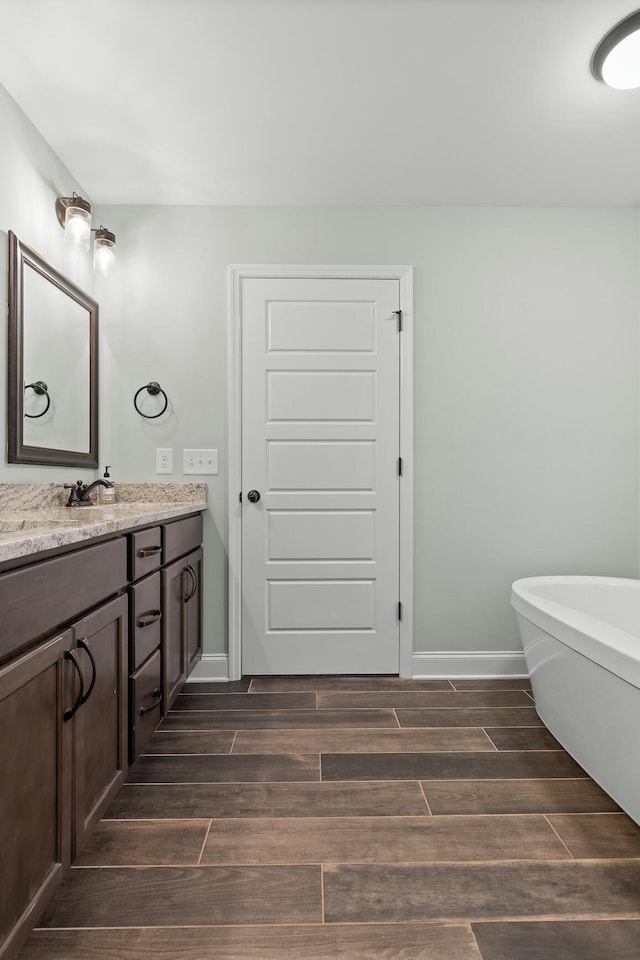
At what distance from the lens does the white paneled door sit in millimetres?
2795

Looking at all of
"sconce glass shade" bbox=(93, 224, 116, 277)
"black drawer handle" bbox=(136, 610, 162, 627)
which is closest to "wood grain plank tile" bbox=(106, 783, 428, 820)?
"black drawer handle" bbox=(136, 610, 162, 627)

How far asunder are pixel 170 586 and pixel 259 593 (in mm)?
727

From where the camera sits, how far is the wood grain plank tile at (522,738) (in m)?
2.10

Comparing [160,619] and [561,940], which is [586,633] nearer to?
[561,940]

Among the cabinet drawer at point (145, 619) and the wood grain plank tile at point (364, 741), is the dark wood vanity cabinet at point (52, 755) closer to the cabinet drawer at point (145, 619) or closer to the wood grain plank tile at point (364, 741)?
the cabinet drawer at point (145, 619)

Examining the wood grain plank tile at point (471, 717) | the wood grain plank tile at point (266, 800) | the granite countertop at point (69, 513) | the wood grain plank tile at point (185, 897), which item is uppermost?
the granite countertop at point (69, 513)

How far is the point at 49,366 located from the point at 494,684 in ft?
8.28

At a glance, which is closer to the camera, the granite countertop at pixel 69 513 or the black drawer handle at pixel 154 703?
the granite countertop at pixel 69 513

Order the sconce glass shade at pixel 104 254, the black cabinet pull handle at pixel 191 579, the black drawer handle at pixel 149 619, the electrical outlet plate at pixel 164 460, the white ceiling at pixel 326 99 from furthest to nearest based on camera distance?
1. the electrical outlet plate at pixel 164 460
2. the sconce glass shade at pixel 104 254
3. the black cabinet pull handle at pixel 191 579
4. the black drawer handle at pixel 149 619
5. the white ceiling at pixel 326 99

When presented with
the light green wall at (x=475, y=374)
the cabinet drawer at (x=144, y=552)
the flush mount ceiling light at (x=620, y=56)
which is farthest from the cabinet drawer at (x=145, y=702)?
the flush mount ceiling light at (x=620, y=56)

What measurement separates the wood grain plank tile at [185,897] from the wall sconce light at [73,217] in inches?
89.2

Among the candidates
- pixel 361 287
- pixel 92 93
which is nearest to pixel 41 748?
pixel 92 93

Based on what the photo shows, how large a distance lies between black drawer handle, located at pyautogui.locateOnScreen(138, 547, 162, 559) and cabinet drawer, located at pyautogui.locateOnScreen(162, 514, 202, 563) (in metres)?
0.10

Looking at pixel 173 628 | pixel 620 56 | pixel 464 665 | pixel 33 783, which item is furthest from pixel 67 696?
pixel 620 56
